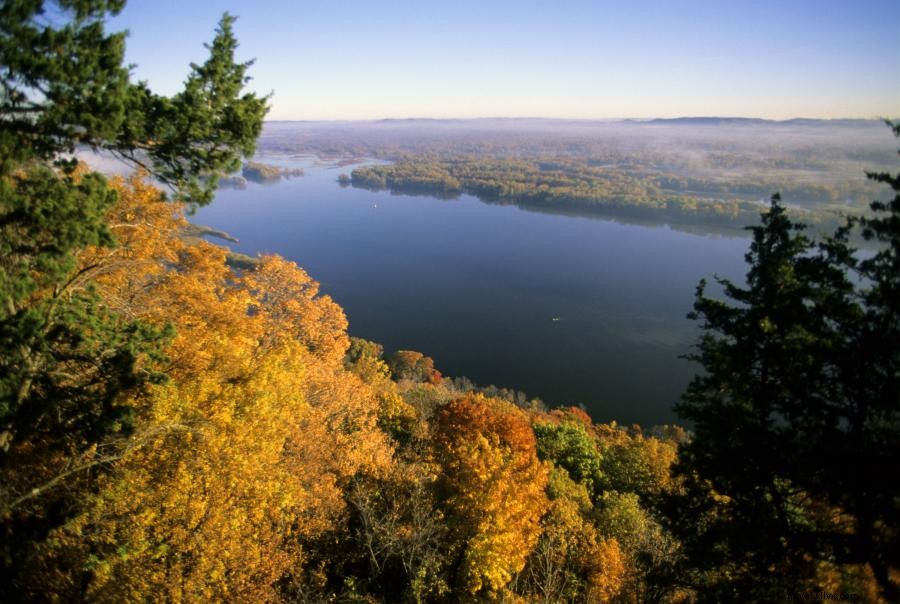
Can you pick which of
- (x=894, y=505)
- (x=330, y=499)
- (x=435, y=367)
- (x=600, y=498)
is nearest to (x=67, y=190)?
(x=330, y=499)

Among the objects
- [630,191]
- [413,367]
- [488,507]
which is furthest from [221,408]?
[630,191]

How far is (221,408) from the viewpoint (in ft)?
25.2

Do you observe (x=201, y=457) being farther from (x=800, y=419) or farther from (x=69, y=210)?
(x=800, y=419)

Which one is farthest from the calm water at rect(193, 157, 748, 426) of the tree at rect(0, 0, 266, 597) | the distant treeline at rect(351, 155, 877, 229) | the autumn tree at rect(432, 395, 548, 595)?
the tree at rect(0, 0, 266, 597)

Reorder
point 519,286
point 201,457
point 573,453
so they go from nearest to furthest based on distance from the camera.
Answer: point 201,457 < point 573,453 < point 519,286

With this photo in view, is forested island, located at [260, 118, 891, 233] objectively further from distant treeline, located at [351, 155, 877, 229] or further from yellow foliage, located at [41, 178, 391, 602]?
yellow foliage, located at [41, 178, 391, 602]

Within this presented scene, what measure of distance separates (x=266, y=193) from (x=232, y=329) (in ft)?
437

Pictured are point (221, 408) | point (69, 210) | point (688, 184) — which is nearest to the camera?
point (69, 210)

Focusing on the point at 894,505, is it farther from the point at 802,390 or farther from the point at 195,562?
the point at 195,562

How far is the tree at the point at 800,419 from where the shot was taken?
5.15 meters

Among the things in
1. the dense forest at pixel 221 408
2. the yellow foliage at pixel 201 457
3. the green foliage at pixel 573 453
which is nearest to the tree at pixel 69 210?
the dense forest at pixel 221 408

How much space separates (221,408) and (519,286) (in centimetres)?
5688

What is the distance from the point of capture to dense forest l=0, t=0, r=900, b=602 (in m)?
5.20

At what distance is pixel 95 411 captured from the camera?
6.16m
